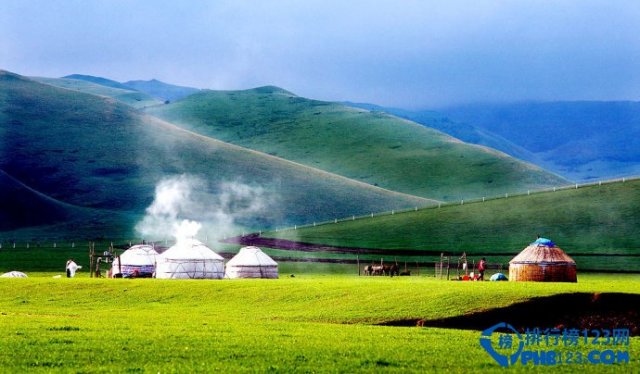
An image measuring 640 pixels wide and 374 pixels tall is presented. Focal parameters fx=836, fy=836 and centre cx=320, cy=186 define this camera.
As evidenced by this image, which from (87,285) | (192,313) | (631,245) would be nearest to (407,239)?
(631,245)

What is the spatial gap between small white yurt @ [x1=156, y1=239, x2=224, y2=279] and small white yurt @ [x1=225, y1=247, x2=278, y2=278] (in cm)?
111

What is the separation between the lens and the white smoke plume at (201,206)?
419 feet

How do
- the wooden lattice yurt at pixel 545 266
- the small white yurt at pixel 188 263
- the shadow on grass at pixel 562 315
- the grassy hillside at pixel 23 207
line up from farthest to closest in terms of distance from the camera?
the grassy hillside at pixel 23 207, the small white yurt at pixel 188 263, the wooden lattice yurt at pixel 545 266, the shadow on grass at pixel 562 315

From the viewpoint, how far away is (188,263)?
60.3 m

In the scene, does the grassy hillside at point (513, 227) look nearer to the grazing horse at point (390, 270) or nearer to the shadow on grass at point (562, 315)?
the grazing horse at point (390, 270)

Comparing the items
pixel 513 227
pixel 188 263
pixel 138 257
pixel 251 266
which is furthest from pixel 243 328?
pixel 513 227

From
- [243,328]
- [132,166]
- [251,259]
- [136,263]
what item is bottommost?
[243,328]

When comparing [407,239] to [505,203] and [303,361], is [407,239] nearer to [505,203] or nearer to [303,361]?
[505,203]

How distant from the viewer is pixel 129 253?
214ft

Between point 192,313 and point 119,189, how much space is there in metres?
122

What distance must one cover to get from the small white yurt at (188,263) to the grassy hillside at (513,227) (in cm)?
3137

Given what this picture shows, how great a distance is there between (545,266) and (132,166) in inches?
4970

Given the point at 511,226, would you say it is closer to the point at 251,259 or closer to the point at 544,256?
the point at 251,259

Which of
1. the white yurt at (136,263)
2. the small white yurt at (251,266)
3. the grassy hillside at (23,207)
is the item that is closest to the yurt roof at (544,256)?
the small white yurt at (251,266)
